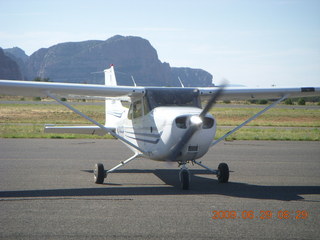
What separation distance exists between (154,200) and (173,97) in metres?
2.78

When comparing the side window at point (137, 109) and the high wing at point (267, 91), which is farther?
the high wing at point (267, 91)

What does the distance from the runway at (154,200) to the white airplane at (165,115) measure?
73cm

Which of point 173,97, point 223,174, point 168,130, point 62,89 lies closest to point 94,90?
point 62,89

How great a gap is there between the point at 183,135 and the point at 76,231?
336 cm

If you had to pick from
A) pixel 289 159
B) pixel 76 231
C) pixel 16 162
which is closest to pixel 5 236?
pixel 76 231

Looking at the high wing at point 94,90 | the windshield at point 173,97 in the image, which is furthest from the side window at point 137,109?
the windshield at point 173,97

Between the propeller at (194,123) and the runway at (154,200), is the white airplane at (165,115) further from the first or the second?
the runway at (154,200)

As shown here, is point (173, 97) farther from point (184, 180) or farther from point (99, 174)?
point (99, 174)

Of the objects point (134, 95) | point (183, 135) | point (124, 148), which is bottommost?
point (124, 148)

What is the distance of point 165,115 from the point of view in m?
8.98

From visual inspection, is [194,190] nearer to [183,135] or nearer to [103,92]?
[183,135]

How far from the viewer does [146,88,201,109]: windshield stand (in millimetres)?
9789

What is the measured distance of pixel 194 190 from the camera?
908cm

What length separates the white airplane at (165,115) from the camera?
28.1ft
